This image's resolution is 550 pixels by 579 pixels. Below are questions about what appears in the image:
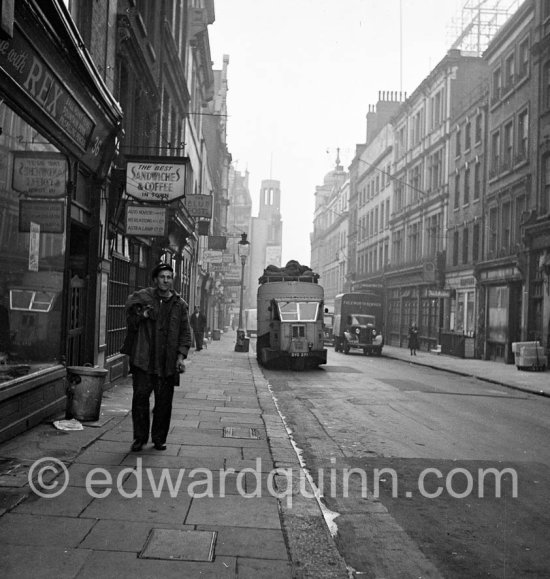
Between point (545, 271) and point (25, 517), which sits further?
point (545, 271)

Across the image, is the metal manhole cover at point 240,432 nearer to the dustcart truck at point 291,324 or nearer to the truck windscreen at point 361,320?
the dustcart truck at point 291,324

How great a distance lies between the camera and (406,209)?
158ft

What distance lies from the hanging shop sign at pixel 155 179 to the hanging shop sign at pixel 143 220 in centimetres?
30

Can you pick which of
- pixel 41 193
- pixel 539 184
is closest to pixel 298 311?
pixel 539 184

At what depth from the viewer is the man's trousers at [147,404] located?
7.00 meters

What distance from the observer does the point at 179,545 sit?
14.0 ft

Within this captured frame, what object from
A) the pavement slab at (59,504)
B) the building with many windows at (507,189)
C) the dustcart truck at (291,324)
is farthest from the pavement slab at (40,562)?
the building with many windows at (507,189)

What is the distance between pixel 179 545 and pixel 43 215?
5886mm

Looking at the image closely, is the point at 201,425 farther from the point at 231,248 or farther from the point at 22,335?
the point at 231,248

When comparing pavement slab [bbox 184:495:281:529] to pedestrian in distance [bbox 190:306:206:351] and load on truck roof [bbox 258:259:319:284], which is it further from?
pedestrian in distance [bbox 190:306:206:351]

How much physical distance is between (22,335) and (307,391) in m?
8.17

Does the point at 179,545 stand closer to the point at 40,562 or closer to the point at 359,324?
the point at 40,562

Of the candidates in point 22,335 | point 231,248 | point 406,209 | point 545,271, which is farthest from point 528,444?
point 231,248

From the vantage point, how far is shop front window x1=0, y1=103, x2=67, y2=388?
776 centimetres
